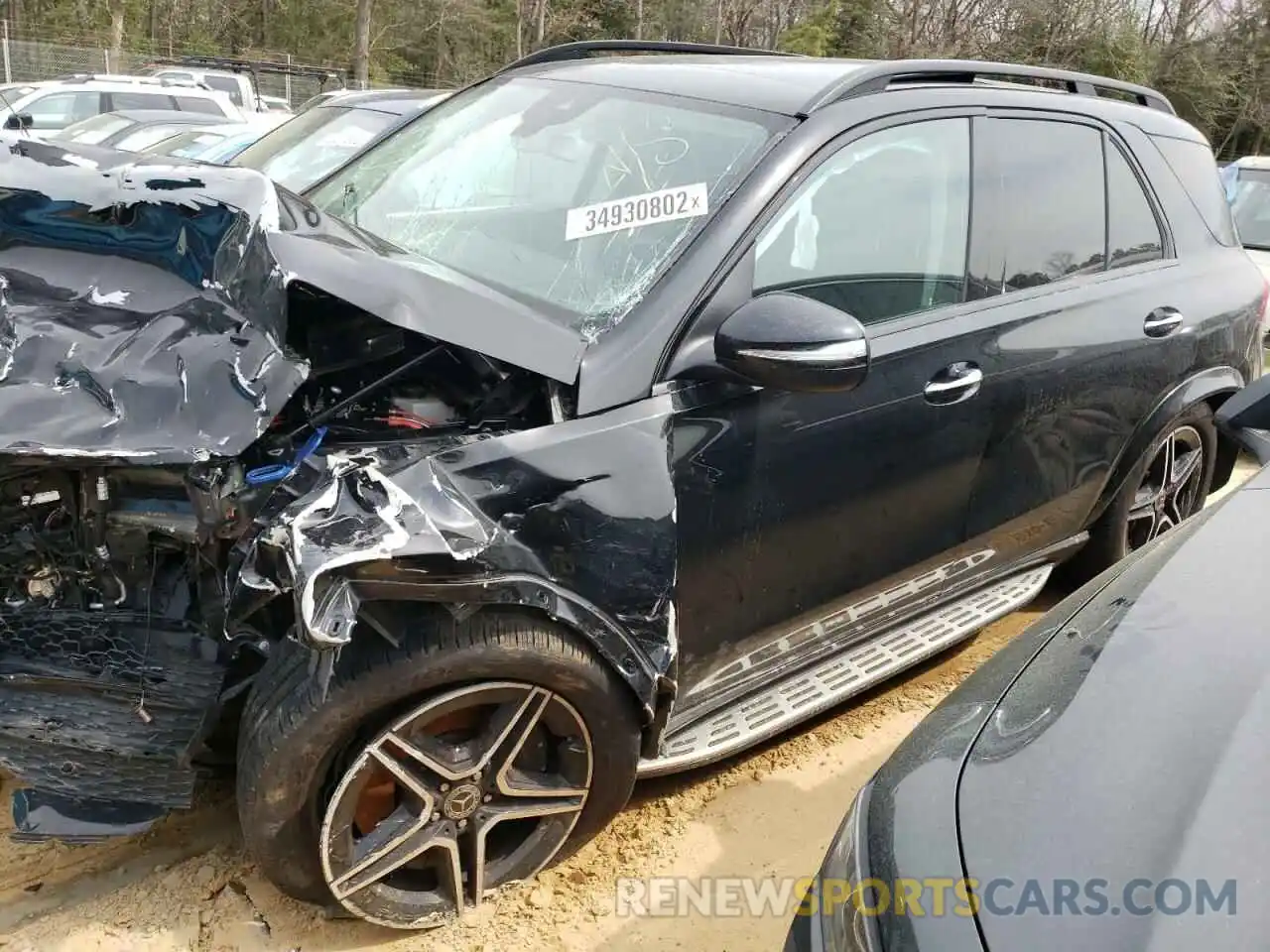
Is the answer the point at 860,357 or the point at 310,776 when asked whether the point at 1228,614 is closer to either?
the point at 860,357

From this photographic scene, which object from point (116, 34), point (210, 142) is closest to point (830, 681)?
point (210, 142)

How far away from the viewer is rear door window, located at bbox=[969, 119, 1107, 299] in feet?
9.45

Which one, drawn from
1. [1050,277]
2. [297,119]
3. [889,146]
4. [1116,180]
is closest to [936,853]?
[889,146]

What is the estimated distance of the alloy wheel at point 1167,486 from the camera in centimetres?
375

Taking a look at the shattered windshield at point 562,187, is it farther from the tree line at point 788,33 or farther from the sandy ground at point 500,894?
the tree line at point 788,33

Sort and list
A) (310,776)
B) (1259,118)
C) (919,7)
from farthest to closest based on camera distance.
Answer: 1. (1259,118)
2. (919,7)
3. (310,776)

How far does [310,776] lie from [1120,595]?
1.62m

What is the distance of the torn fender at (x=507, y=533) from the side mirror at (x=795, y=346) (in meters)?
0.21

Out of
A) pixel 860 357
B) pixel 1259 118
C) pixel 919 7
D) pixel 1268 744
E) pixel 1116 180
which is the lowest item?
pixel 1268 744

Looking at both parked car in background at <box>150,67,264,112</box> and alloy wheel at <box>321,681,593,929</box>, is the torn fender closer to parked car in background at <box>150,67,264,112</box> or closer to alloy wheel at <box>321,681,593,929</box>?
alloy wheel at <box>321,681,593,929</box>

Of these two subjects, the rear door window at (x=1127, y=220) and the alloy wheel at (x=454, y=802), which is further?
the rear door window at (x=1127, y=220)

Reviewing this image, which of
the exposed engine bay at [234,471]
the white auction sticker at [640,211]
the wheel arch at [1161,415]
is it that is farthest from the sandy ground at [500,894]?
the white auction sticker at [640,211]

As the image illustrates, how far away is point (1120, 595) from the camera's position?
1868 millimetres

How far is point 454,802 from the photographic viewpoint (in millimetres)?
2219
